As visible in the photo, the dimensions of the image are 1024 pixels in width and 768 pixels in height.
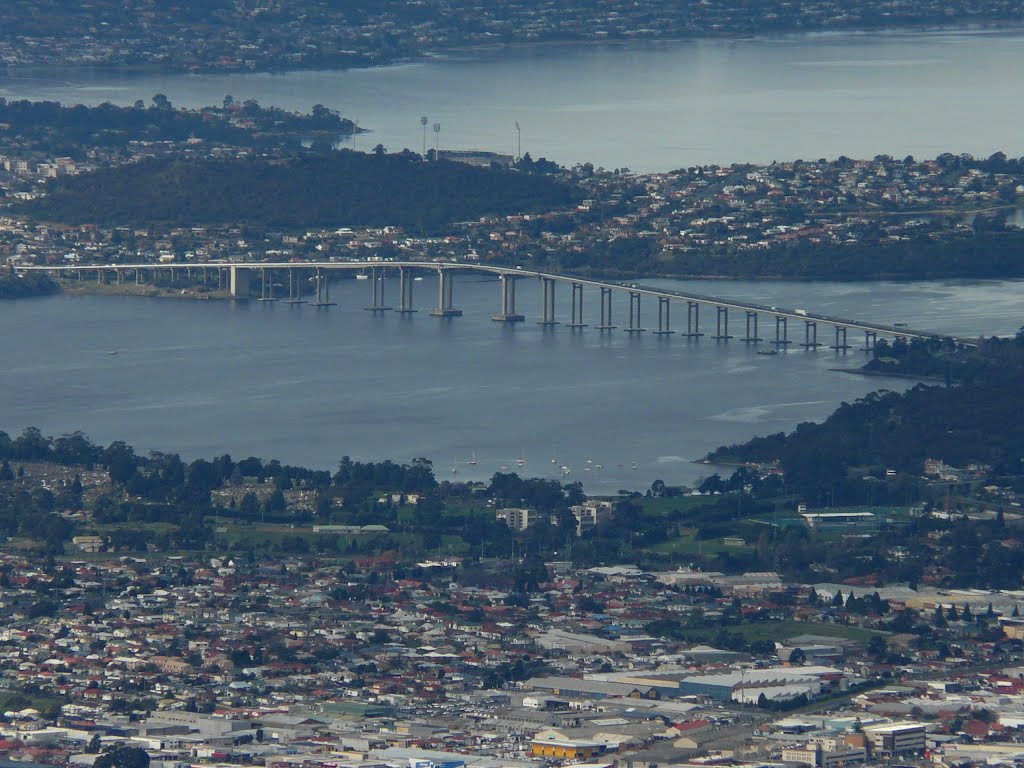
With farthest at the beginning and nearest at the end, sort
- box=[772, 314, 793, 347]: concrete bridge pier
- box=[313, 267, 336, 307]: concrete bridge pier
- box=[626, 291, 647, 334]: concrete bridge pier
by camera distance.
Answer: box=[313, 267, 336, 307]: concrete bridge pier < box=[626, 291, 647, 334]: concrete bridge pier < box=[772, 314, 793, 347]: concrete bridge pier

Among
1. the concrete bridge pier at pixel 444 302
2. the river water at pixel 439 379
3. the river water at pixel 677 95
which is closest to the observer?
the river water at pixel 439 379

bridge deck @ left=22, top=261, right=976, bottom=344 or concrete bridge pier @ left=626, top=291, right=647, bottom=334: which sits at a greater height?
bridge deck @ left=22, top=261, right=976, bottom=344

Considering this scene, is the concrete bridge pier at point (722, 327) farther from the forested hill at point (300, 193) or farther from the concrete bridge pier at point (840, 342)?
the forested hill at point (300, 193)

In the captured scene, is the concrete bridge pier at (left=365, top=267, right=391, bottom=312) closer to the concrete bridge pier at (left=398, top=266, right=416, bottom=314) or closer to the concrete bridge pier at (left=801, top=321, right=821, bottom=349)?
the concrete bridge pier at (left=398, top=266, right=416, bottom=314)

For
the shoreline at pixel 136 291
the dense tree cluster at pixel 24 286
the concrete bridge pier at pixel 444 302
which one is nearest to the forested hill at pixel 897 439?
the concrete bridge pier at pixel 444 302

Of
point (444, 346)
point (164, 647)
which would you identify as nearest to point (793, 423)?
point (444, 346)

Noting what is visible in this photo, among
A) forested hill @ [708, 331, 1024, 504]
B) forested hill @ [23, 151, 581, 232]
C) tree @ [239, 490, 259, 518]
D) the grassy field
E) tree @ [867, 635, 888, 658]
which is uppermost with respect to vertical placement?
forested hill @ [23, 151, 581, 232]

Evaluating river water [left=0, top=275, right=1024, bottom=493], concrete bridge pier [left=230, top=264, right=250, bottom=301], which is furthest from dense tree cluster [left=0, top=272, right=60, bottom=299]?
concrete bridge pier [left=230, top=264, right=250, bottom=301]
